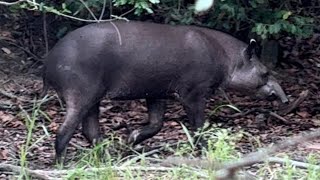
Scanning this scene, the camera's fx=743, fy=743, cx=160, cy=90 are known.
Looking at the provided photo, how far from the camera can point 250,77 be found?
7133mm

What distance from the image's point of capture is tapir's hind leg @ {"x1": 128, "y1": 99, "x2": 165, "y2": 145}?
21.7 feet

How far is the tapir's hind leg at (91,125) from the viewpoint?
256 inches

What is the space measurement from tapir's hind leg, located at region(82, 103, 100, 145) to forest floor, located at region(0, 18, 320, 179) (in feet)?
0.50

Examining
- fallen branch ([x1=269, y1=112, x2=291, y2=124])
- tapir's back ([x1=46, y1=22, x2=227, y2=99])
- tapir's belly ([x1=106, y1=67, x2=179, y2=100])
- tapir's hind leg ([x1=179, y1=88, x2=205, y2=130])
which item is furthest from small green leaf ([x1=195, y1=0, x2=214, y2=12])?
fallen branch ([x1=269, y1=112, x2=291, y2=124])

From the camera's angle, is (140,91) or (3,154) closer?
(3,154)

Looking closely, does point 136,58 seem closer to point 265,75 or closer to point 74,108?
point 74,108

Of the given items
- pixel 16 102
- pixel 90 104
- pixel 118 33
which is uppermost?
pixel 118 33

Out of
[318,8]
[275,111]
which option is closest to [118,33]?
[275,111]

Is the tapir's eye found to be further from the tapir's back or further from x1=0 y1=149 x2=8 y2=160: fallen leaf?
x1=0 y1=149 x2=8 y2=160: fallen leaf

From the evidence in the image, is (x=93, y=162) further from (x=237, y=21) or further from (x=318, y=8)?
(x=318, y=8)

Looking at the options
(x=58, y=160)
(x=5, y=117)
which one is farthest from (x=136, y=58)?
(x=5, y=117)

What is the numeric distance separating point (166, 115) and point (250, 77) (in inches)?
46.6

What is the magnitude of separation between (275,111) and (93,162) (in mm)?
3174

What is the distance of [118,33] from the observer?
6.19 metres
